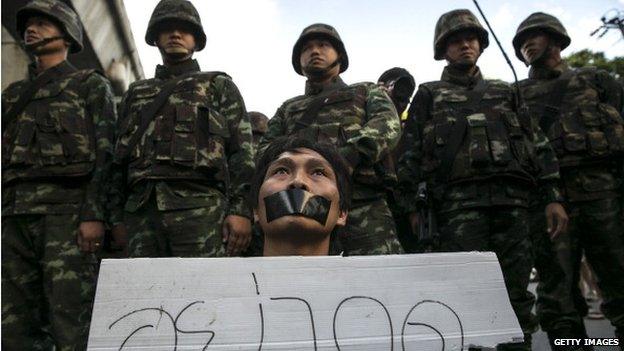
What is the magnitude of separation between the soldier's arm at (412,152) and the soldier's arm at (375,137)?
0.47 metres

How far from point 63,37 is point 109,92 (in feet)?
1.72

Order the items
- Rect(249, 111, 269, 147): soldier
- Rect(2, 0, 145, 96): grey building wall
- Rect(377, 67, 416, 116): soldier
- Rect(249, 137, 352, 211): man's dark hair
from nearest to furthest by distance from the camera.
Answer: Rect(249, 137, 352, 211): man's dark hair, Rect(377, 67, 416, 116): soldier, Rect(2, 0, 145, 96): grey building wall, Rect(249, 111, 269, 147): soldier

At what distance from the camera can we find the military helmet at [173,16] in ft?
10.5

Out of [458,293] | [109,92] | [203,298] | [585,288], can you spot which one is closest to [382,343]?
[458,293]

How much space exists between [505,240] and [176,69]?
7.42ft

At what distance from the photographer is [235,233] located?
273 centimetres

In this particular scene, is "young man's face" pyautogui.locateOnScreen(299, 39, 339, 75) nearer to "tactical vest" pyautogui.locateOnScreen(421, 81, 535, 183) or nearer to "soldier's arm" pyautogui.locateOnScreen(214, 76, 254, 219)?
"soldier's arm" pyautogui.locateOnScreen(214, 76, 254, 219)

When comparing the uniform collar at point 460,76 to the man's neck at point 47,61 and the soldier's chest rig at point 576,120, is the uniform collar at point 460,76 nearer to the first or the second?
the soldier's chest rig at point 576,120

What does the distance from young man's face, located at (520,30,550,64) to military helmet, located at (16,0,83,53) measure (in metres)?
3.35

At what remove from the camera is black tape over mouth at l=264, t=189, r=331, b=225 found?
5.78 ft

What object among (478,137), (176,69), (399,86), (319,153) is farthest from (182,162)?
(399,86)

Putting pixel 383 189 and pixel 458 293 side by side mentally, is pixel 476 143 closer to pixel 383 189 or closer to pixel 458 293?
pixel 383 189

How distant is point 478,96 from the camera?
3422 mm

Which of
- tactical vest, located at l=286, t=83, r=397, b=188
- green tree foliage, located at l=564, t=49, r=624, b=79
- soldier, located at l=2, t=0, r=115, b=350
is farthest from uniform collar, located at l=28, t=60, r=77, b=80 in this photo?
green tree foliage, located at l=564, t=49, r=624, b=79
